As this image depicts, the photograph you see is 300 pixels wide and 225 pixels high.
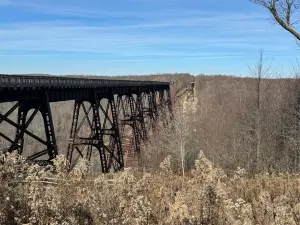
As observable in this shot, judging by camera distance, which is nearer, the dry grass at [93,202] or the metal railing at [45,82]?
the dry grass at [93,202]

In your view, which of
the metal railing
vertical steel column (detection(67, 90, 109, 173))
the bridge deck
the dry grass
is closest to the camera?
the dry grass

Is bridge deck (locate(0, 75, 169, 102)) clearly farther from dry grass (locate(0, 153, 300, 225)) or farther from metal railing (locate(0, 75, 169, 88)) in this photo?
dry grass (locate(0, 153, 300, 225))

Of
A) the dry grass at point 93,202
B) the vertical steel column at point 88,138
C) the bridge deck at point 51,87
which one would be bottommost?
the vertical steel column at point 88,138

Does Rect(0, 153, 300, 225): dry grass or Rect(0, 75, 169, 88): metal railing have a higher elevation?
Rect(0, 75, 169, 88): metal railing

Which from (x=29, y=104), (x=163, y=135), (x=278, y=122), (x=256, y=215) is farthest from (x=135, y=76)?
(x=256, y=215)

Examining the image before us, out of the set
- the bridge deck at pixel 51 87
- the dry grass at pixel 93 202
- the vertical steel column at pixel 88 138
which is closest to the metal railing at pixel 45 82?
the bridge deck at pixel 51 87

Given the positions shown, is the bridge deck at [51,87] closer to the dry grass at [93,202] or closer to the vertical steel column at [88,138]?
the vertical steel column at [88,138]

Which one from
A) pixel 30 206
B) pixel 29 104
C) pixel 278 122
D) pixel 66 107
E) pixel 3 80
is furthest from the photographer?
pixel 66 107

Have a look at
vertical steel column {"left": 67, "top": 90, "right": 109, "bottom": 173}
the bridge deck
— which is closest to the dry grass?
the bridge deck

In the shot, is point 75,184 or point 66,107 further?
point 66,107

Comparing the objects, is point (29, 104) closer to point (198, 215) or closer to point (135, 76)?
point (198, 215)

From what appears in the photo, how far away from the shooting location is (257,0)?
40.8 ft

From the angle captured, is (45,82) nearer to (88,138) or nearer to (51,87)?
(51,87)

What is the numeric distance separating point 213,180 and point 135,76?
134361 mm
